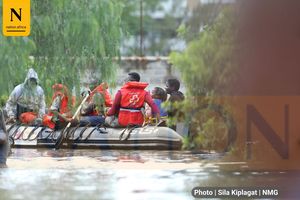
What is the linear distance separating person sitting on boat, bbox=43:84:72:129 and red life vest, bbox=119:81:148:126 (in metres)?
0.20

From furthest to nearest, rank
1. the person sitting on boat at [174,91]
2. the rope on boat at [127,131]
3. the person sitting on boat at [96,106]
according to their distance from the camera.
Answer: the person sitting on boat at [96,106] < the rope on boat at [127,131] < the person sitting on boat at [174,91]

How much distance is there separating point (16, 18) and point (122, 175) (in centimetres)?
65

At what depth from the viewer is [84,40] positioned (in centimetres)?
264

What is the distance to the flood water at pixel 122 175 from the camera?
7.34 ft

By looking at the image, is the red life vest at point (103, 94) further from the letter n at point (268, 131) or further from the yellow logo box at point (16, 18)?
the letter n at point (268, 131)

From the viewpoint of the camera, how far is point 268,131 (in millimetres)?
2256

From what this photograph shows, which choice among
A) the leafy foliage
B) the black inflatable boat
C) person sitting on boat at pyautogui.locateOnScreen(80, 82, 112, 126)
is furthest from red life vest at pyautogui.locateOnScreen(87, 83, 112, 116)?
the leafy foliage

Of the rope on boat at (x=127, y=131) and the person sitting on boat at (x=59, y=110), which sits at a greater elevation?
the person sitting on boat at (x=59, y=110)

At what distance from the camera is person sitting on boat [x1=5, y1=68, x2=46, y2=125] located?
250 centimetres

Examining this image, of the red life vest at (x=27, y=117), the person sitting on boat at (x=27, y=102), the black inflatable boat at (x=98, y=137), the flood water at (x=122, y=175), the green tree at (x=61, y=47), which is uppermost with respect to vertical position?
the green tree at (x=61, y=47)

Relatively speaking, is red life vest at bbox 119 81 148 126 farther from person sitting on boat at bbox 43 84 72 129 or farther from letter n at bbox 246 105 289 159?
letter n at bbox 246 105 289 159

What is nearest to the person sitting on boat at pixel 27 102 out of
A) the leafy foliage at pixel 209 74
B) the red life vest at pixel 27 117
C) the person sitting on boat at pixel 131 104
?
the red life vest at pixel 27 117

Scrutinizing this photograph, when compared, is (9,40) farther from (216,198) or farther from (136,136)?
(216,198)

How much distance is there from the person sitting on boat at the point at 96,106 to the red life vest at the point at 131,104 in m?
0.07
